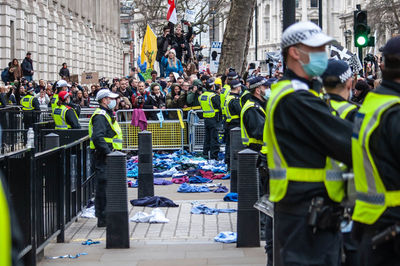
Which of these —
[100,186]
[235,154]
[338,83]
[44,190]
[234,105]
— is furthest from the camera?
[234,105]

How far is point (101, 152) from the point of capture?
38.0ft

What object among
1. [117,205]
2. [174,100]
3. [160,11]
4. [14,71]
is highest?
[160,11]

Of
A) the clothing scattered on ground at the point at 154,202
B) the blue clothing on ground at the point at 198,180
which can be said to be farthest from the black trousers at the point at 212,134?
the clothing scattered on ground at the point at 154,202

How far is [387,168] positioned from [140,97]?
19728 mm

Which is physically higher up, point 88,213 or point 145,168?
point 145,168

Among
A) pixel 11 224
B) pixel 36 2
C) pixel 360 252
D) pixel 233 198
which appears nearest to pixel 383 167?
pixel 360 252

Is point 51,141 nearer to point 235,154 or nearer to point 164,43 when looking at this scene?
point 235,154

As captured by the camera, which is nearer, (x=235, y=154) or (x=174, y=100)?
(x=235, y=154)

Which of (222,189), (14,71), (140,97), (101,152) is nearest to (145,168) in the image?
(222,189)

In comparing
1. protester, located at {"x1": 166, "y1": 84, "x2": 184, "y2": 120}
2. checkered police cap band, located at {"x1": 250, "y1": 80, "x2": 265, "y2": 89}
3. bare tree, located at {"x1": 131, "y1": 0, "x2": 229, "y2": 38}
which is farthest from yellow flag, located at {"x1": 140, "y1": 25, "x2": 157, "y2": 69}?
bare tree, located at {"x1": 131, "y1": 0, "x2": 229, "y2": 38}

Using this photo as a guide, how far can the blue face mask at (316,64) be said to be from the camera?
210 inches

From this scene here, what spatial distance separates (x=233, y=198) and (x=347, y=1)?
360ft

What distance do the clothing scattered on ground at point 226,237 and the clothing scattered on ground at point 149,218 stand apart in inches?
61.6

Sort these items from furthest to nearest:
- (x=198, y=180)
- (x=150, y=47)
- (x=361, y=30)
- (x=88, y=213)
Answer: (x=150, y=47), (x=361, y=30), (x=198, y=180), (x=88, y=213)
